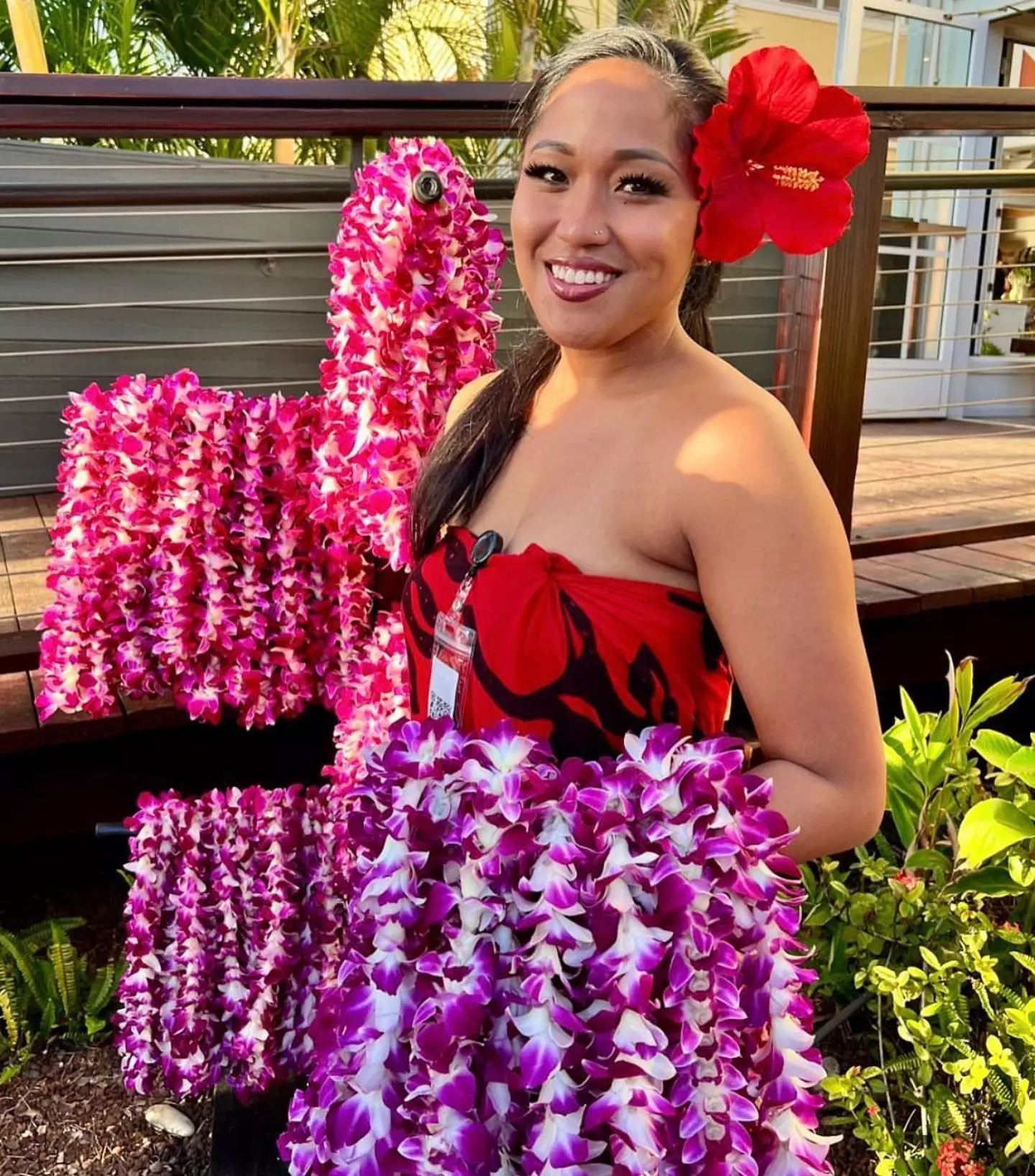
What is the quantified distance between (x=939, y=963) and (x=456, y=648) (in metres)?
1.19

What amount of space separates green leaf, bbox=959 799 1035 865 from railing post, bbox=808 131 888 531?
25.5 inches

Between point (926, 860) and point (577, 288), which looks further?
point (926, 860)

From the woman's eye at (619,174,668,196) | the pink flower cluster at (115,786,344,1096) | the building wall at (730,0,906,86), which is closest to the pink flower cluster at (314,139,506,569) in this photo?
the woman's eye at (619,174,668,196)

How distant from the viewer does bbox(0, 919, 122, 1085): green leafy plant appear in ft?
6.44

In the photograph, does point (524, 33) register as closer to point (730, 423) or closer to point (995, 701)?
point (995, 701)

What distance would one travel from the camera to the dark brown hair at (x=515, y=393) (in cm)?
102

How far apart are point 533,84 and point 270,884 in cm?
107

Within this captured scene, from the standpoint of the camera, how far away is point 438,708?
108 cm

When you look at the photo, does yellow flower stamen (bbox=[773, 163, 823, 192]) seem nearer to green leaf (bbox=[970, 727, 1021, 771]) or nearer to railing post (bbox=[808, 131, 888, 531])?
railing post (bbox=[808, 131, 888, 531])

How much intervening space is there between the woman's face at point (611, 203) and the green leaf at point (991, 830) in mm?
1124

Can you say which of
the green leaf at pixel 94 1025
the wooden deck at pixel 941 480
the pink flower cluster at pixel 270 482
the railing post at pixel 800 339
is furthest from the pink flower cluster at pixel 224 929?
the wooden deck at pixel 941 480

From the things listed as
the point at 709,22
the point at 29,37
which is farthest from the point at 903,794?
the point at 709,22

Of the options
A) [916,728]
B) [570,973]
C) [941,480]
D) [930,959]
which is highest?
[570,973]

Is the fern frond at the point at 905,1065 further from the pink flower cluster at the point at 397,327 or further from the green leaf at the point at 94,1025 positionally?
the green leaf at the point at 94,1025
